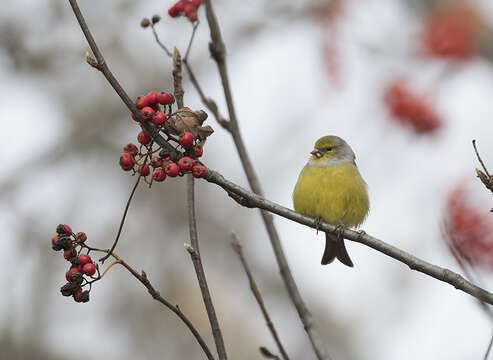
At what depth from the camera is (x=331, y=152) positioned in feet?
15.2

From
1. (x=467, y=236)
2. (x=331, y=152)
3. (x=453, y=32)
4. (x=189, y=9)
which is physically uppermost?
(x=453, y=32)

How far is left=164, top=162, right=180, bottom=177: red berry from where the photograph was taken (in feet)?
6.44

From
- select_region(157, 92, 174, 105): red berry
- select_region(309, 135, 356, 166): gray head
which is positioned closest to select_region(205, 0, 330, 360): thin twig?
select_region(157, 92, 174, 105): red berry

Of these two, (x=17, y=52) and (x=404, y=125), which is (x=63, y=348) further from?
(x=404, y=125)

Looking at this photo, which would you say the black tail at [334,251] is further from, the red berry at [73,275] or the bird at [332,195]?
the red berry at [73,275]

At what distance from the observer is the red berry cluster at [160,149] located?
1.95 meters

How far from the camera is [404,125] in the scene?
449cm

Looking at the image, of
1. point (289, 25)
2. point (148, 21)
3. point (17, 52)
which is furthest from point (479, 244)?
point (17, 52)

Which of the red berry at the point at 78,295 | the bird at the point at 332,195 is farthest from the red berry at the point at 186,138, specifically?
the bird at the point at 332,195

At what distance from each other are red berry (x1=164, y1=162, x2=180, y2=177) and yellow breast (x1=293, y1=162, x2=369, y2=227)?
214cm

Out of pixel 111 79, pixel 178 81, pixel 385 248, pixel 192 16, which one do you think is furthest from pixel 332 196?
pixel 111 79

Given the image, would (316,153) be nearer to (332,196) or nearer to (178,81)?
(332,196)

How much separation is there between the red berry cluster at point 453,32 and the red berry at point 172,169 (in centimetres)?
348

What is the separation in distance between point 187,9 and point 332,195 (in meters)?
1.65
